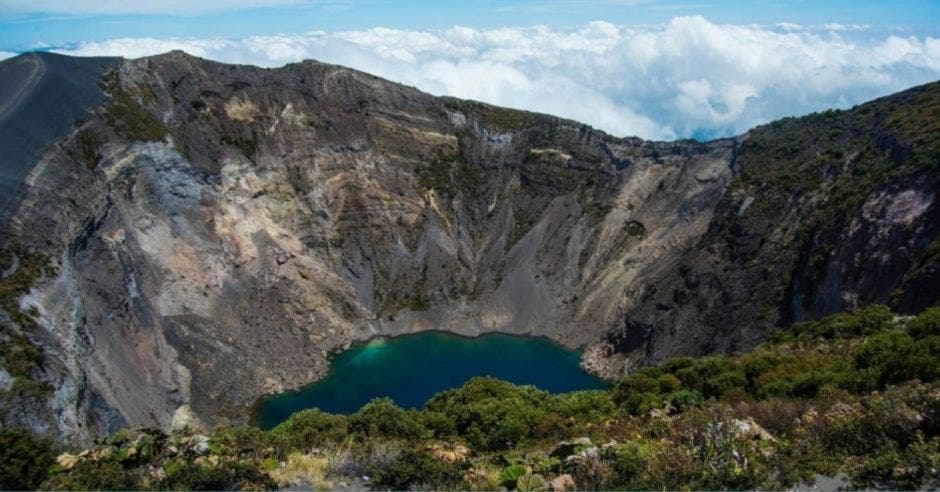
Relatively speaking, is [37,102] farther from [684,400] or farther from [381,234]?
[684,400]

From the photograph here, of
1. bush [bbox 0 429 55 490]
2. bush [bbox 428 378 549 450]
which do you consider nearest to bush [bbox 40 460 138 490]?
bush [bbox 0 429 55 490]

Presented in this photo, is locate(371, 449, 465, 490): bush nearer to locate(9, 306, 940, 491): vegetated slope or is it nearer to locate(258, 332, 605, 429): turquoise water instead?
locate(9, 306, 940, 491): vegetated slope

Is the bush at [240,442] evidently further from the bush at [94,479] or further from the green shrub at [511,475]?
the green shrub at [511,475]

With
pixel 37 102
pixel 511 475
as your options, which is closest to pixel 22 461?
pixel 511 475

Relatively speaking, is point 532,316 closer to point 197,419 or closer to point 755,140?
point 755,140

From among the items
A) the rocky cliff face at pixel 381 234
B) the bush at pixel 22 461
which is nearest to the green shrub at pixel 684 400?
the bush at pixel 22 461

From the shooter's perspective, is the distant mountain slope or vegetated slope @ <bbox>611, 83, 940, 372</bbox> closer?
vegetated slope @ <bbox>611, 83, 940, 372</bbox>

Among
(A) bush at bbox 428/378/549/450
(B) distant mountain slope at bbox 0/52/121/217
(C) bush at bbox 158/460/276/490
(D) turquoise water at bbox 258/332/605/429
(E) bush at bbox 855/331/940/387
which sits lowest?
(D) turquoise water at bbox 258/332/605/429
